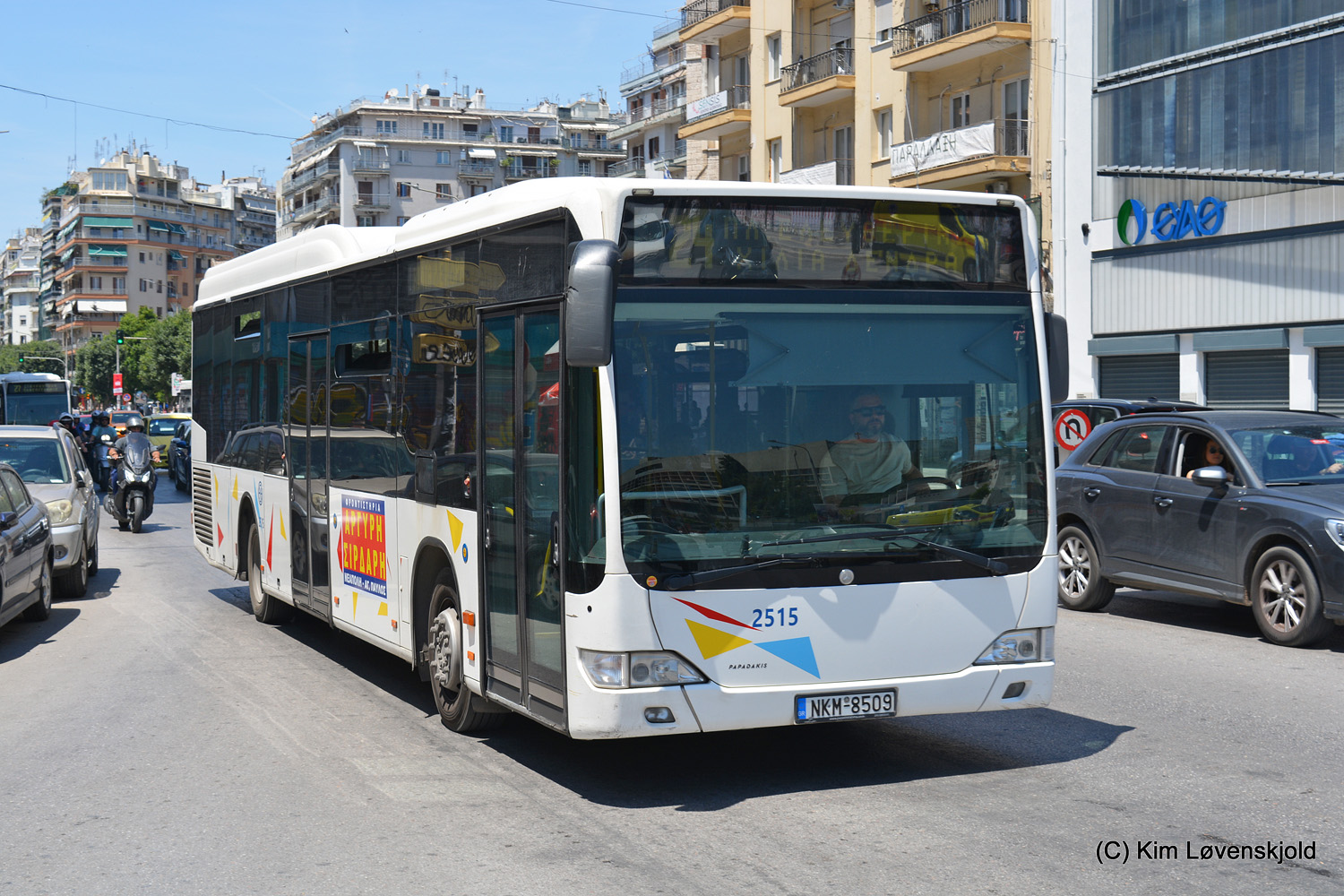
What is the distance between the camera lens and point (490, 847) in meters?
5.89

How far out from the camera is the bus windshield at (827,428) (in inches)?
250

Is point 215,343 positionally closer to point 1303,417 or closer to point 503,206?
point 503,206

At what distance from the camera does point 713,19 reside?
49.4m

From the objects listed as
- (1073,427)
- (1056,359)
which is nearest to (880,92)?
(1073,427)

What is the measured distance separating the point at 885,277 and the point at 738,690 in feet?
6.59

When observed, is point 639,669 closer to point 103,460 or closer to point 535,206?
point 535,206

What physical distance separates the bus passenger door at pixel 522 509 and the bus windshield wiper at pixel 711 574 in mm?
531

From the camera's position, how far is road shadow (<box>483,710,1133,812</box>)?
22.6ft

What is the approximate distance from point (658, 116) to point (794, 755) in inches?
2927

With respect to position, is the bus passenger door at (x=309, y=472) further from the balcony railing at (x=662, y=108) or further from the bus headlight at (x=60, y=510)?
the balcony railing at (x=662, y=108)

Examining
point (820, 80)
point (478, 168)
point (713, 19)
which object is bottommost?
point (820, 80)

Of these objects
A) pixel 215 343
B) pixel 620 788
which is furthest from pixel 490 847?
pixel 215 343

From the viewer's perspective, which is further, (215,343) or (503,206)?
(215,343)

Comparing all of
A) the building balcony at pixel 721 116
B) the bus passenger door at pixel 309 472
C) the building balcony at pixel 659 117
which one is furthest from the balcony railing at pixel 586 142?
the bus passenger door at pixel 309 472
